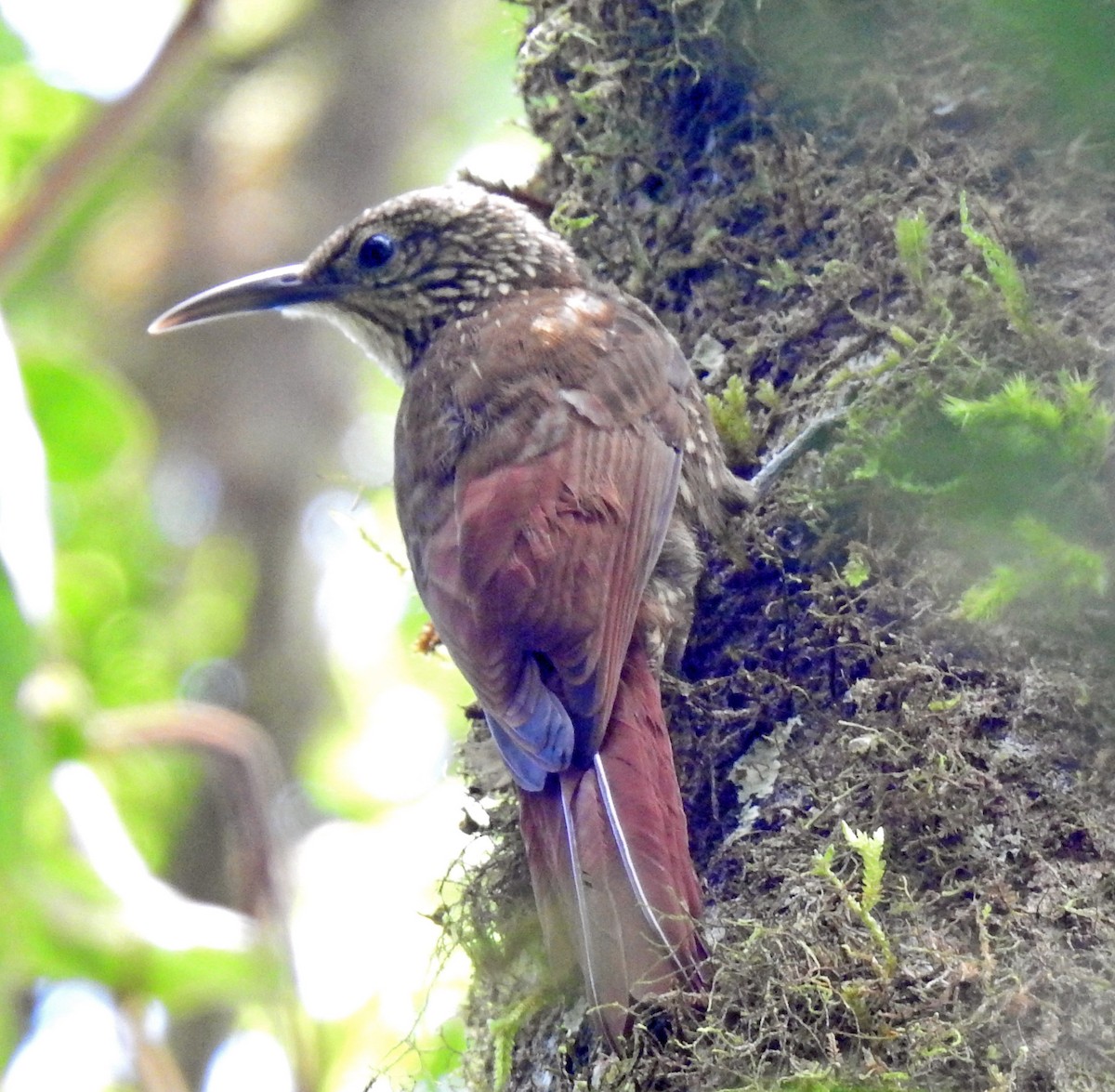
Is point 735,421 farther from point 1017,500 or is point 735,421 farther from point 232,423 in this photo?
point 232,423

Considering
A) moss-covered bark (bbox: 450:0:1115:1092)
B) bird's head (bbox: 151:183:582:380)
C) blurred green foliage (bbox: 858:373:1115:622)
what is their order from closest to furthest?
blurred green foliage (bbox: 858:373:1115:622)
moss-covered bark (bbox: 450:0:1115:1092)
bird's head (bbox: 151:183:582:380)

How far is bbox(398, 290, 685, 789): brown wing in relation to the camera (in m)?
2.41

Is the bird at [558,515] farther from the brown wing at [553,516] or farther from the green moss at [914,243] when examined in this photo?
the green moss at [914,243]

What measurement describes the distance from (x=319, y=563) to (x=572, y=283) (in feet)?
12.4

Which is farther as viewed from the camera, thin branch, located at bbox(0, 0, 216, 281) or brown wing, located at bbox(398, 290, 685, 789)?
thin branch, located at bbox(0, 0, 216, 281)

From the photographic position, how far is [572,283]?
322 cm

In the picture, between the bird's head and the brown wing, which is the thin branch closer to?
the bird's head

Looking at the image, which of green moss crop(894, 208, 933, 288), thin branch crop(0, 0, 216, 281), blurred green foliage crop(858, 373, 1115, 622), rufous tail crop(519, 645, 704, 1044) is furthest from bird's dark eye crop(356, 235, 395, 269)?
blurred green foliage crop(858, 373, 1115, 622)

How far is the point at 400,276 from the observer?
139 inches

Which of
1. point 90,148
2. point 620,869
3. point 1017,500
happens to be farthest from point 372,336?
point 1017,500

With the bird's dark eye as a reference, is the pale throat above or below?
below

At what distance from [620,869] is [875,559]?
634 mm

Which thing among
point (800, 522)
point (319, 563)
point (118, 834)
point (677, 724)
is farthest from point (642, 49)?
point (319, 563)

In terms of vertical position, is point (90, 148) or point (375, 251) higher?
point (90, 148)
